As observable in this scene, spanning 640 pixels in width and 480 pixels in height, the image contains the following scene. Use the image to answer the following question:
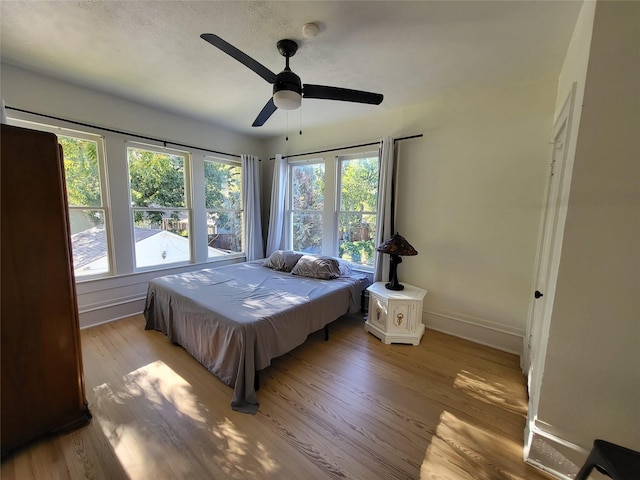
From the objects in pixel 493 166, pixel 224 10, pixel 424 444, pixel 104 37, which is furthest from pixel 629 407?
pixel 104 37

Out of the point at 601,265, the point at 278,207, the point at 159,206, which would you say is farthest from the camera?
the point at 278,207

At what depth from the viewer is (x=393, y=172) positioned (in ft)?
10.4

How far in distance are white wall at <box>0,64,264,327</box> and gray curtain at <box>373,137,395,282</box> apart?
2.69m

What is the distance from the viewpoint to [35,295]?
1424 mm

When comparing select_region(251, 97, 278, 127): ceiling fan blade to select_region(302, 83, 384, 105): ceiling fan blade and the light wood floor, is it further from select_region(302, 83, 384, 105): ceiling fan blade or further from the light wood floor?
the light wood floor

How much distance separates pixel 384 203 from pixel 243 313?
2.11 m

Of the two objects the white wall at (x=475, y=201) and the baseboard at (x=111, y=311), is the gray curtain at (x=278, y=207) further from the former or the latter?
the baseboard at (x=111, y=311)

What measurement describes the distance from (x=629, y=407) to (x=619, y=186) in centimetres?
105

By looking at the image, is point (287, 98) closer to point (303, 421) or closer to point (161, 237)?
point (303, 421)

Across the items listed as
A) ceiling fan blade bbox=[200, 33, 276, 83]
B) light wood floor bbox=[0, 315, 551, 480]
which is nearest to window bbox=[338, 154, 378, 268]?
light wood floor bbox=[0, 315, 551, 480]

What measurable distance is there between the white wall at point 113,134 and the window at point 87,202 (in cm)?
9

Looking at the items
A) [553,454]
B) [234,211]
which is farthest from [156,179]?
[553,454]

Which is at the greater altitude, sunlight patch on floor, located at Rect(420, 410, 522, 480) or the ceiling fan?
the ceiling fan

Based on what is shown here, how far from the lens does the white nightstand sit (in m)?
2.66
